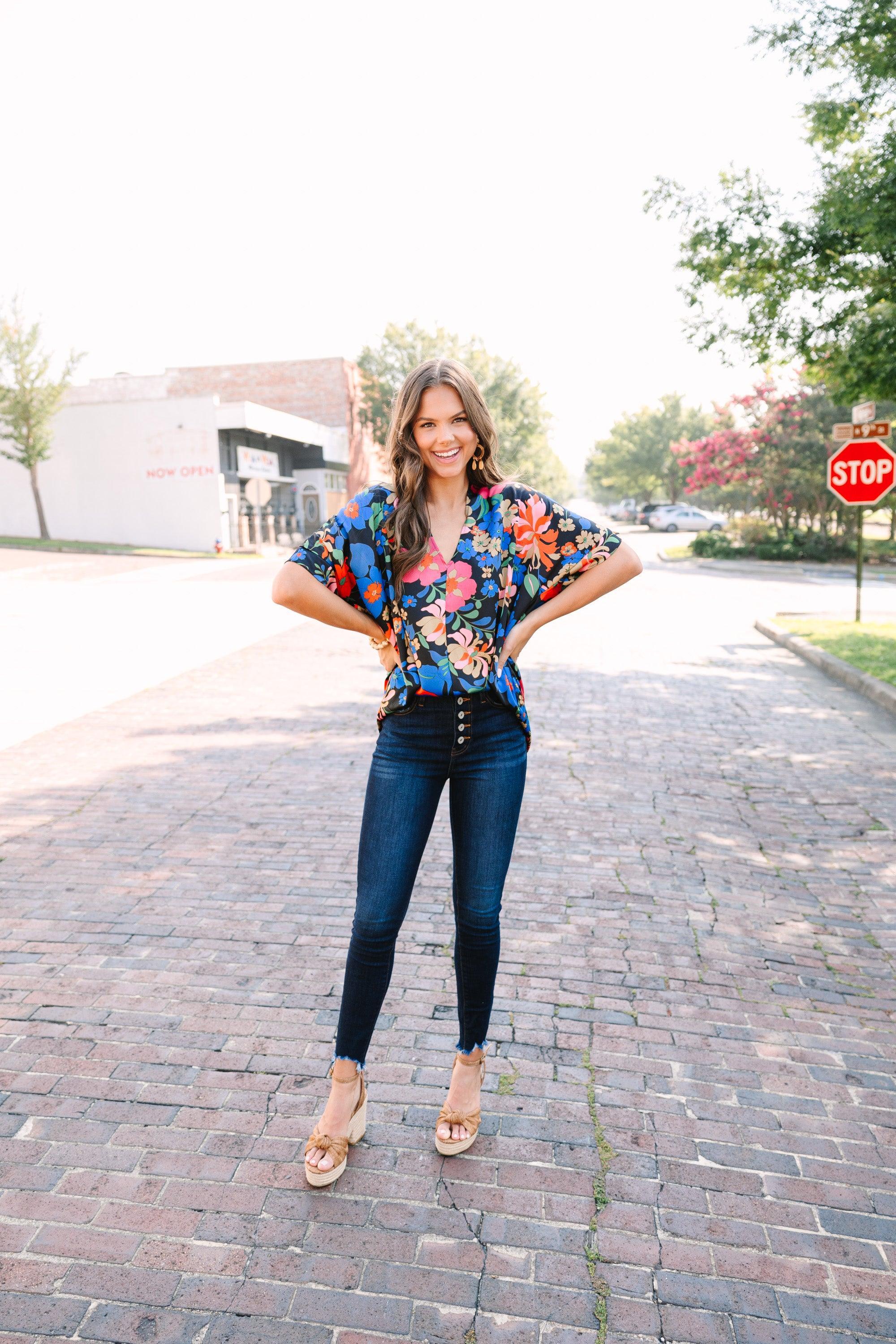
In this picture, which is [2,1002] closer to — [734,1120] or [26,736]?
[734,1120]

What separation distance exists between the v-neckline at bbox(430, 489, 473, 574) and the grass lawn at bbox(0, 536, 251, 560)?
98.2 ft

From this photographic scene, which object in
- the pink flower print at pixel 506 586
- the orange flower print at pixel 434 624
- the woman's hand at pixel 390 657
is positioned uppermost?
the pink flower print at pixel 506 586

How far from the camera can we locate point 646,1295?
2.09 meters

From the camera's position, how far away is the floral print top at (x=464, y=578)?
2.35 meters

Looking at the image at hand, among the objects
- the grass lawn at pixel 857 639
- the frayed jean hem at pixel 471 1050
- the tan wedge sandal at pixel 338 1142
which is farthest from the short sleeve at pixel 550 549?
the grass lawn at pixel 857 639

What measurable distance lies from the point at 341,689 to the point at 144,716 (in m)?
1.93

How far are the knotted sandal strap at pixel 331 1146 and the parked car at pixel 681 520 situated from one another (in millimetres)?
52480

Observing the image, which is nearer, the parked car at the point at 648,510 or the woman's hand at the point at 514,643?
the woman's hand at the point at 514,643

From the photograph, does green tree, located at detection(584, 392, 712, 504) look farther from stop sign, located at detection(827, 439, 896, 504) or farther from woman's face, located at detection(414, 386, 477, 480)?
woman's face, located at detection(414, 386, 477, 480)

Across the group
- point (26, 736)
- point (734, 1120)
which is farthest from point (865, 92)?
point (734, 1120)

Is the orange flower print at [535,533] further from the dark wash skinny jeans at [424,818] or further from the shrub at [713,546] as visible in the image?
the shrub at [713,546]

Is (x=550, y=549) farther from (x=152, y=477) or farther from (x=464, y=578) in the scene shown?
(x=152, y=477)

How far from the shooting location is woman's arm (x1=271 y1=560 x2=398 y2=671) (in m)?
2.40

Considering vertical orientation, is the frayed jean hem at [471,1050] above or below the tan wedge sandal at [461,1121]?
above
